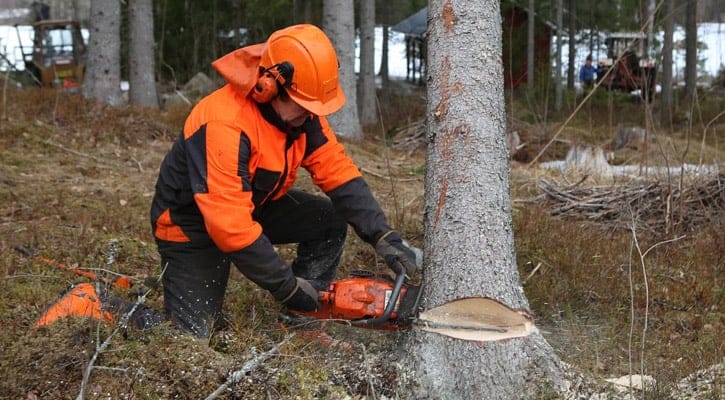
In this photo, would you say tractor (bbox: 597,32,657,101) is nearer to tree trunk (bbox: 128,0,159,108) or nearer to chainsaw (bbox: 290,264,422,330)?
chainsaw (bbox: 290,264,422,330)

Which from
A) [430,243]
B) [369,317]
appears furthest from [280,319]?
[430,243]

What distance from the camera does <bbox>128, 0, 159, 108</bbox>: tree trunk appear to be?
44.2ft

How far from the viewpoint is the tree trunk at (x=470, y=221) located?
3236 millimetres

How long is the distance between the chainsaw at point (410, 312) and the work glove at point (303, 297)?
4cm

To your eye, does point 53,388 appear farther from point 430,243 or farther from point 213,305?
point 430,243

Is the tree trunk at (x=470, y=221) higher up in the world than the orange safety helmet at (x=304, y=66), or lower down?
lower down

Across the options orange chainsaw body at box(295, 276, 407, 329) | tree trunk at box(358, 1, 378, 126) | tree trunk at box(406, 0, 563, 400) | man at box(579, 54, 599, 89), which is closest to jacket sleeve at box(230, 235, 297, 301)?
orange chainsaw body at box(295, 276, 407, 329)

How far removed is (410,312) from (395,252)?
33 cm

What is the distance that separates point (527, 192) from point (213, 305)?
4461 mm

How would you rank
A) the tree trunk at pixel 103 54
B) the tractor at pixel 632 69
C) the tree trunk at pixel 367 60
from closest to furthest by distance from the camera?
the tractor at pixel 632 69
the tree trunk at pixel 103 54
the tree trunk at pixel 367 60

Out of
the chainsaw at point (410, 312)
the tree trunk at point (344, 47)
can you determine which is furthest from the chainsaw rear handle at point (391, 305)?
the tree trunk at point (344, 47)

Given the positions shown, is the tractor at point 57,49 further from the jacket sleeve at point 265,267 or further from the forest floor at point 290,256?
the jacket sleeve at point 265,267

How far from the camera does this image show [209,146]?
3.32 m

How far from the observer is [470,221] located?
331cm
